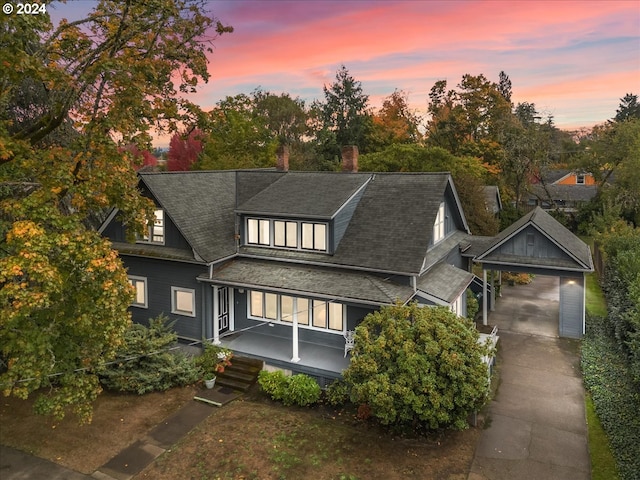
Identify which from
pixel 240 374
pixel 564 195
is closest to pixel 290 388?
pixel 240 374

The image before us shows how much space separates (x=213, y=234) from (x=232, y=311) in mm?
3784

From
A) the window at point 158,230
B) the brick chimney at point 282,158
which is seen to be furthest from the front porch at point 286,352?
the brick chimney at point 282,158

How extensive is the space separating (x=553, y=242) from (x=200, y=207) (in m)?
17.9

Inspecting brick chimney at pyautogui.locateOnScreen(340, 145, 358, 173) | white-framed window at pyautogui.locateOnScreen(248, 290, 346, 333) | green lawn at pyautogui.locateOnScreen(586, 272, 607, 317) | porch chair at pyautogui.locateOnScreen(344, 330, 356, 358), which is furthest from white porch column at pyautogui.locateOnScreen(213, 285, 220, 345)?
green lawn at pyautogui.locateOnScreen(586, 272, 607, 317)

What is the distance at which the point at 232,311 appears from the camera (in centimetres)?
2091

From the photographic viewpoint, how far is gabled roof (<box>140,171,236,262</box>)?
1973 centimetres

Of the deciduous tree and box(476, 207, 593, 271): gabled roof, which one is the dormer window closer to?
the deciduous tree

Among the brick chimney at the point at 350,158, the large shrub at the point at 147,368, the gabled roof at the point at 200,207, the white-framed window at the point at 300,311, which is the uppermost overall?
the brick chimney at the point at 350,158

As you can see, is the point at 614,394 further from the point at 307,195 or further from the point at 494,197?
the point at 494,197

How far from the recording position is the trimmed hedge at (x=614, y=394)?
12.8 metres

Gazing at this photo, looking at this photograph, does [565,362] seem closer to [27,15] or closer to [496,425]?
[496,425]

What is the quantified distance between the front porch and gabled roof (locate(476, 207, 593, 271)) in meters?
10.9

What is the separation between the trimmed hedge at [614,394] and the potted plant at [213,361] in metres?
13.8

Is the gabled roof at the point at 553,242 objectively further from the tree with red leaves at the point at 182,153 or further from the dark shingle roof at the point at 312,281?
the tree with red leaves at the point at 182,153
